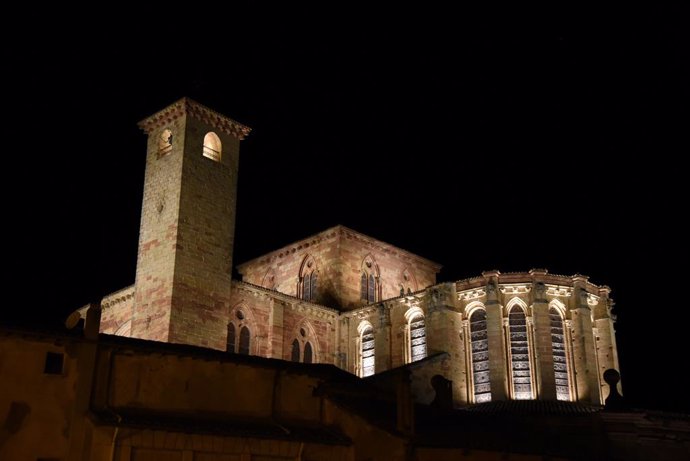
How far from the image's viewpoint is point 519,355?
36000 mm

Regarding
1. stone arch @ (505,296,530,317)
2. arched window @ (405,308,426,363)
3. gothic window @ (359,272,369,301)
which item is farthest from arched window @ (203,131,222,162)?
stone arch @ (505,296,530,317)

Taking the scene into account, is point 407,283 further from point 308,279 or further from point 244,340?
point 244,340

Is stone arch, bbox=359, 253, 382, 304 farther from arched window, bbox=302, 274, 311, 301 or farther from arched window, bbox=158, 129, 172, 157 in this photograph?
arched window, bbox=158, 129, 172, 157

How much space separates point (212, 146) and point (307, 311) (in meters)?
9.21

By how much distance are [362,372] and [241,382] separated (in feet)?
59.3

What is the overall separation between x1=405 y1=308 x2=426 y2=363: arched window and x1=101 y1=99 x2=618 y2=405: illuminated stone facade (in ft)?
0.16

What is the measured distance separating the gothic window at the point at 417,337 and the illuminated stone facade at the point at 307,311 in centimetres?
5

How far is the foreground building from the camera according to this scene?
63.6 feet

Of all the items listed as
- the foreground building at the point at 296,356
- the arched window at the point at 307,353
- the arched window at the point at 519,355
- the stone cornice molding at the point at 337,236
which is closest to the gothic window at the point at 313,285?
the foreground building at the point at 296,356

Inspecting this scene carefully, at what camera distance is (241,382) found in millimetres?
22250

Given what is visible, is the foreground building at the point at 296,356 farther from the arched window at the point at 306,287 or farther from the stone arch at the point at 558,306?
the arched window at the point at 306,287

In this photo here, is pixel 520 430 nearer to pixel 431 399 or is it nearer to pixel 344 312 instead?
pixel 431 399

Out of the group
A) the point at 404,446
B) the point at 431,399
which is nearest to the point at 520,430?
the point at 431,399

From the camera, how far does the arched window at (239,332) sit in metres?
35.6
